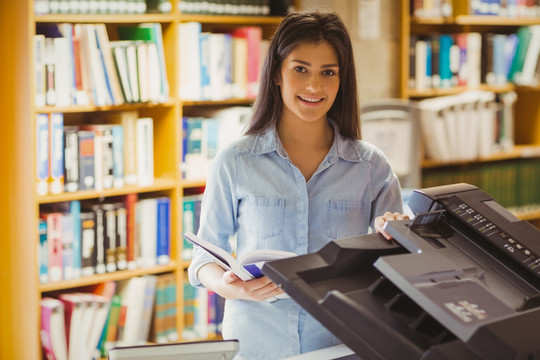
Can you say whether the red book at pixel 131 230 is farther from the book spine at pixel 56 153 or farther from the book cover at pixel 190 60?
the book cover at pixel 190 60

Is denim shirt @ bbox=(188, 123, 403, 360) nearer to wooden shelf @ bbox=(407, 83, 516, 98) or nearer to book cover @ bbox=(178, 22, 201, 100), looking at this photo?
book cover @ bbox=(178, 22, 201, 100)

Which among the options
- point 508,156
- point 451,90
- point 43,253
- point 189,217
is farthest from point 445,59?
point 43,253

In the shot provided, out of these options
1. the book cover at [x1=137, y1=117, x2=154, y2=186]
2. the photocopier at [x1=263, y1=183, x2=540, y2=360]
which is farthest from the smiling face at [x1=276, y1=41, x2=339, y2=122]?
the book cover at [x1=137, y1=117, x2=154, y2=186]

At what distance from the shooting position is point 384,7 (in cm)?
423

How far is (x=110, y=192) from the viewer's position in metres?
3.34

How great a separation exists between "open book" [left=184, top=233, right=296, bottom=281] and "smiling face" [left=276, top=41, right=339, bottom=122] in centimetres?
46

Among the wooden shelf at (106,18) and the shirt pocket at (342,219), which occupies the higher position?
the wooden shelf at (106,18)

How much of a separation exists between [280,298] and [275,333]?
3.5 inches

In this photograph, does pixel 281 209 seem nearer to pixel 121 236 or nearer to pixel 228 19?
pixel 121 236

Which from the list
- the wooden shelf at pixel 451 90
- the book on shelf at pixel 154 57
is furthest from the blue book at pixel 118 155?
the wooden shelf at pixel 451 90

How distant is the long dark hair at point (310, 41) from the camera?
1.88m

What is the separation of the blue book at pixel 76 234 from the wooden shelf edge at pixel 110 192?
1.7 inches

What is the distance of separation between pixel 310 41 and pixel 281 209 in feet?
1.38

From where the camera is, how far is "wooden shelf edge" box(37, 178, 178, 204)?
3.19 meters
